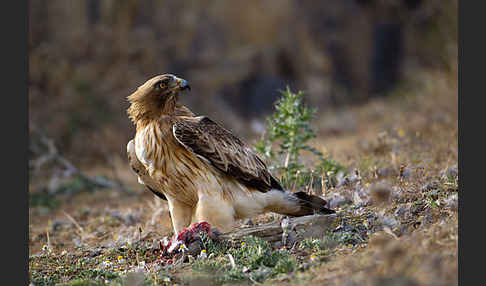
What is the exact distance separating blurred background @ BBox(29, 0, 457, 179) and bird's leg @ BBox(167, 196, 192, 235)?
254 inches

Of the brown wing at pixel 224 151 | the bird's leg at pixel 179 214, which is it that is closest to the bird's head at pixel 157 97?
the brown wing at pixel 224 151

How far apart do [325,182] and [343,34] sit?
12.3 m

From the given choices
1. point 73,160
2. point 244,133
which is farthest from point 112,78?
point 244,133

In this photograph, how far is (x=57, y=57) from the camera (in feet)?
42.2

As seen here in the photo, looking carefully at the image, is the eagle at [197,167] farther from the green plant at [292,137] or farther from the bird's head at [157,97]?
the green plant at [292,137]

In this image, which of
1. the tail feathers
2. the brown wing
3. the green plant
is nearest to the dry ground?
the tail feathers

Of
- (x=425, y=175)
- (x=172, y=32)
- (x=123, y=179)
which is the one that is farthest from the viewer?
(x=172, y=32)

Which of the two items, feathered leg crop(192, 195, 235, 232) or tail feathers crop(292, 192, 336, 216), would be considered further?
tail feathers crop(292, 192, 336, 216)

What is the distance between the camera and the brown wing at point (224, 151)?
15.6 ft

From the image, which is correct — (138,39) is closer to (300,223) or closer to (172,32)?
(172,32)

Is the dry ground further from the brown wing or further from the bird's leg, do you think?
the brown wing

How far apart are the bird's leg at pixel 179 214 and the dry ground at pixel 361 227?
38cm

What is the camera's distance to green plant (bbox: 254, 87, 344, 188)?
246 inches

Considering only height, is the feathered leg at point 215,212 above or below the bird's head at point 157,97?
below
